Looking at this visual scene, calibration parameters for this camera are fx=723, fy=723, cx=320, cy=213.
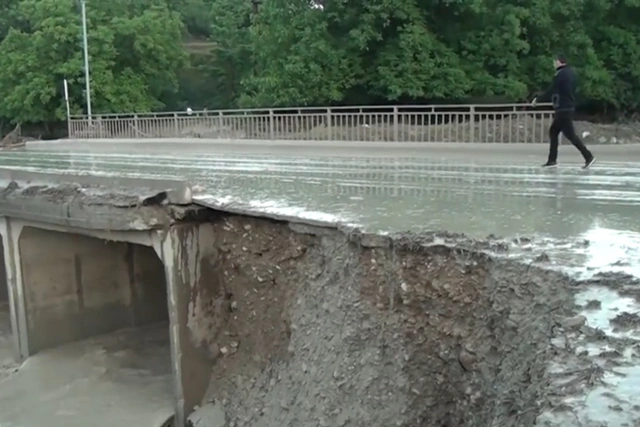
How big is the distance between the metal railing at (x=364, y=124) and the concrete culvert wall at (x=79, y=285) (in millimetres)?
9390

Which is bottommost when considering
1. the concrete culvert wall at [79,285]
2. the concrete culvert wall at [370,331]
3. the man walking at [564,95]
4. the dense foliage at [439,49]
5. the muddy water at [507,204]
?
the concrete culvert wall at [79,285]

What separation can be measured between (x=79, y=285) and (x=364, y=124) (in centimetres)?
1086

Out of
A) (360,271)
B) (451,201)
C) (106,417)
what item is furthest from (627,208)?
(106,417)

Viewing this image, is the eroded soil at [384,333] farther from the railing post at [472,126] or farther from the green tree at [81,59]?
the green tree at [81,59]

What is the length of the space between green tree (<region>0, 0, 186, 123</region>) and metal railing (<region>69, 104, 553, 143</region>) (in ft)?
27.2

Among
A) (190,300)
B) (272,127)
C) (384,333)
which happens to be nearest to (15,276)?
(190,300)

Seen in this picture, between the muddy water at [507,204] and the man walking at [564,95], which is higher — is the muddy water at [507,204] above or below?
below

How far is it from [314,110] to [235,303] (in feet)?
54.0

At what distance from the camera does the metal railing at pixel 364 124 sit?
59.5 feet

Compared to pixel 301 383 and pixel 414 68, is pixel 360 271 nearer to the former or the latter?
pixel 301 383

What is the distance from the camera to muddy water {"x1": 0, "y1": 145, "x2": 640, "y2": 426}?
4.21m

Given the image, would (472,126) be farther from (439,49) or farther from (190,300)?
(190,300)

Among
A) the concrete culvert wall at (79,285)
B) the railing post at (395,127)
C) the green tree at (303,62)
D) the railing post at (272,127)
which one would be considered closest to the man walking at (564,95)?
the concrete culvert wall at (79,285)

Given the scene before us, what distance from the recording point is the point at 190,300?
9.34 metres
